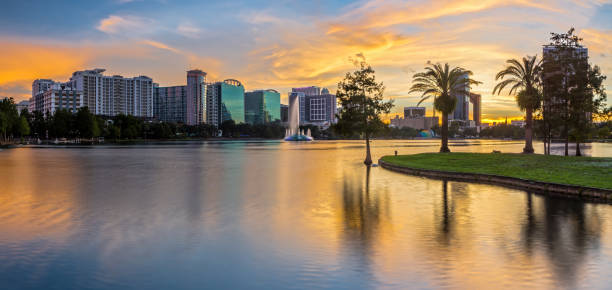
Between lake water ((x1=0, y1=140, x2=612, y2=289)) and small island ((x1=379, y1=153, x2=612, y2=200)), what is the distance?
1830 millimetres

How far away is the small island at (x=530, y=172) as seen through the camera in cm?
2114

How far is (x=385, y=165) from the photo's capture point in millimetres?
40500

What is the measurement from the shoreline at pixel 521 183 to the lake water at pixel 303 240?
1463 millimetres

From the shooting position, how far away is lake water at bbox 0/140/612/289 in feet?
29.8

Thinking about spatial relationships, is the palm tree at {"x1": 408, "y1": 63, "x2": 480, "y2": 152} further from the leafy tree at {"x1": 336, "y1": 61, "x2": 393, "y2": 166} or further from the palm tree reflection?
the palm tree reflection

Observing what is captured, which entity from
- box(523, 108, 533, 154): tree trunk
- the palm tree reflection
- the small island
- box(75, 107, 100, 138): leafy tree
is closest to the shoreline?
the small island

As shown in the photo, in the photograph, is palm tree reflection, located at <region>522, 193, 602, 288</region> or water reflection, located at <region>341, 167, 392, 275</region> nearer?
palm tree reflection, located at <region>522, 193, 602, 288</region>

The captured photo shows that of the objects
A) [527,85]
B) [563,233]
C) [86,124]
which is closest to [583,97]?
[527,85]

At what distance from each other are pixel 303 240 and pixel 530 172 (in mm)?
20500

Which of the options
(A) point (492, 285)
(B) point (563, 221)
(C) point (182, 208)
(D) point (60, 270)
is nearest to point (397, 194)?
(B) point (563, 221)

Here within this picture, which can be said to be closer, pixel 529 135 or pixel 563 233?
pixel 563 233

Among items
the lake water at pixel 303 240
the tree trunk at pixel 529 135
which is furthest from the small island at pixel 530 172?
the tree trunk at pixel 529 135

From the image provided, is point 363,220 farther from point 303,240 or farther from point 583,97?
point 583,97

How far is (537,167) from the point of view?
30.0 m
